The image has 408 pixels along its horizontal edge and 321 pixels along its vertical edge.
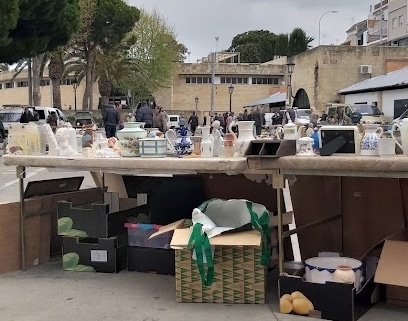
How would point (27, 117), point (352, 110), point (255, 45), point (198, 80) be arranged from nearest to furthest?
point (27, 117), point (352, 110), point (198, 80), point (255, 45)

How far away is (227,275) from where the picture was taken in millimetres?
4348

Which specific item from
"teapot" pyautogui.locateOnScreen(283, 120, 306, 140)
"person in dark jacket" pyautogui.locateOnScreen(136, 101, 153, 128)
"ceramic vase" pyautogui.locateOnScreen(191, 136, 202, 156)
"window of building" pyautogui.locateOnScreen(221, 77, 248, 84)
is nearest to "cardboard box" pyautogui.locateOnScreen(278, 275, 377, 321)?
"teapot" pyautogui.locateOnScreen(283, 120, 306, 140)

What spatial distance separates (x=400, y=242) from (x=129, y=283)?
2.20 meters

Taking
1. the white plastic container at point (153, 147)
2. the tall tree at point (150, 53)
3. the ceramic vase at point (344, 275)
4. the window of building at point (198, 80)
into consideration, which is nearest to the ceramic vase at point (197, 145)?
the white plastic container at point (153, 147)

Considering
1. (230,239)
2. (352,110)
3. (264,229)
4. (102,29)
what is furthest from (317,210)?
(102,29)

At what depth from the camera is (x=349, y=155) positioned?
13.3 ft

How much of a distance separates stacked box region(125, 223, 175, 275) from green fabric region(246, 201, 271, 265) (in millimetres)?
1009

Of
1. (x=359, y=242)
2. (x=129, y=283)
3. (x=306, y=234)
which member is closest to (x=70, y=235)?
(x=129, y=283)

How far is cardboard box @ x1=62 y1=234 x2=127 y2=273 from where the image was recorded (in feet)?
17.1

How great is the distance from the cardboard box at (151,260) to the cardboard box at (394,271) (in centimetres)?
181

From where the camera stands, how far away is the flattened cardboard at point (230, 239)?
416 centimetres

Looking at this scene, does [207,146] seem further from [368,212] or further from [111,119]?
[111,119]

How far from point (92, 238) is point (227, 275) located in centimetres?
153

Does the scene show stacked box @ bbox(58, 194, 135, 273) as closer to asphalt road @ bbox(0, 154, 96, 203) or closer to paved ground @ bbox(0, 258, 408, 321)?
paved ground @ bbox(0, 258, 408, 321)
